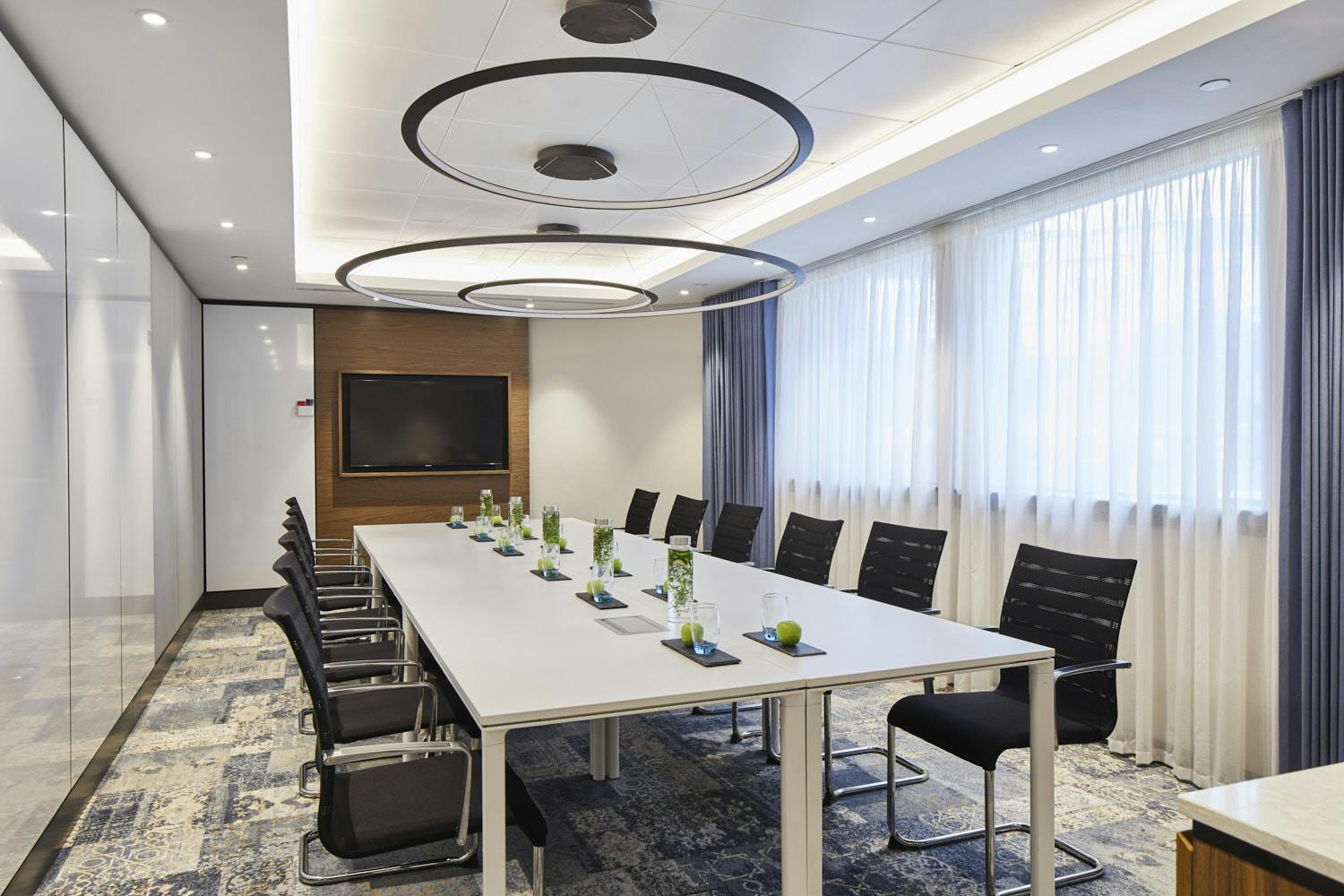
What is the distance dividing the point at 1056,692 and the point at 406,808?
7.01ft

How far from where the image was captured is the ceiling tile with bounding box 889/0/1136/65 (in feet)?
11.0

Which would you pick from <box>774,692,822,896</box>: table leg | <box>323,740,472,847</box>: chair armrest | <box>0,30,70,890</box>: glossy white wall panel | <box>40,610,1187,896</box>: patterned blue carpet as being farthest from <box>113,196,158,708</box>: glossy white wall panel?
<box>774,692,822,896</box>: table leg

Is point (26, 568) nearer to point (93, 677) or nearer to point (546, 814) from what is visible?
point (93, 677)

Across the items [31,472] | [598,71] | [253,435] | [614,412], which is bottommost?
[31,472]

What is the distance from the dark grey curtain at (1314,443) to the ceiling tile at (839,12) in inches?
61.9

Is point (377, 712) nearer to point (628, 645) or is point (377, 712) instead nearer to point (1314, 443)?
point (628, 645)

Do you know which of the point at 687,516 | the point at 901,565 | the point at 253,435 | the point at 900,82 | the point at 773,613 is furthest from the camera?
the point at 253,435

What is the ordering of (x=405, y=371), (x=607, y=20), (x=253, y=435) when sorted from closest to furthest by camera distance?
(x=607, y=20) → (x=253, y=435) → (x=405, y=371)

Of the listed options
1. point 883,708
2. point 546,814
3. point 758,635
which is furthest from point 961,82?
point 546,814

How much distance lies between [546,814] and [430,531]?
10.1 feet

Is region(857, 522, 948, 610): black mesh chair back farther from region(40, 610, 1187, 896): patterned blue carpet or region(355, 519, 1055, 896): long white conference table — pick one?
region(40, 610, 1187, 896): patterned blue carpet

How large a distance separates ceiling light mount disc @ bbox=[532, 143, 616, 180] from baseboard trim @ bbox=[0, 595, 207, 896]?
337 centimetres

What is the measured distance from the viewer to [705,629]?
2.51 metres

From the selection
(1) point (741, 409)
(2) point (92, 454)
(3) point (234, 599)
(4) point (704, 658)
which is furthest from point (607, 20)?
(3) point (234, 599)
